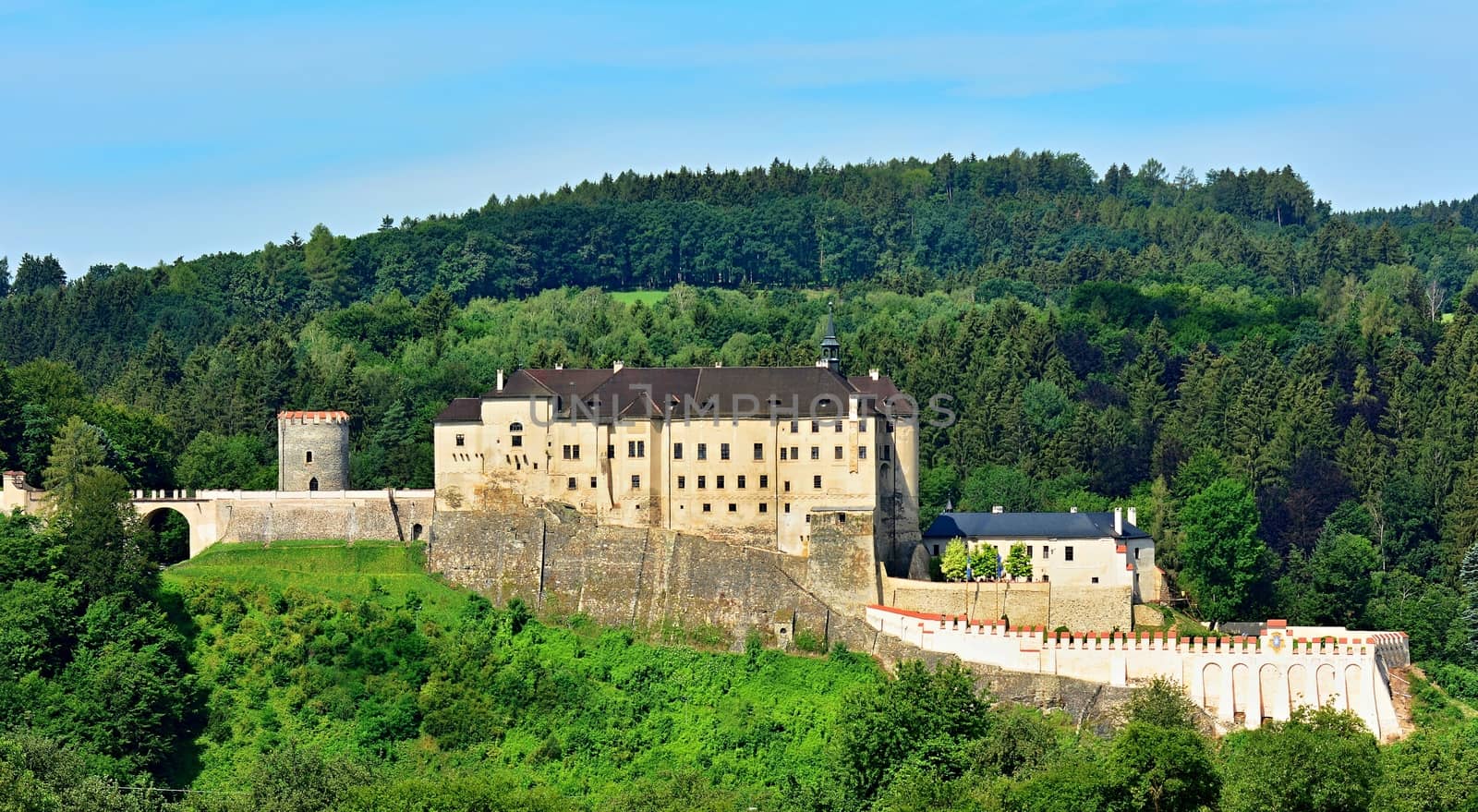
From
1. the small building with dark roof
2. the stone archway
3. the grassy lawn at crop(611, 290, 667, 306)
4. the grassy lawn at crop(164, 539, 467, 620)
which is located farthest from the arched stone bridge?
the grassy lawn at crop(611, 290, 667, 306)

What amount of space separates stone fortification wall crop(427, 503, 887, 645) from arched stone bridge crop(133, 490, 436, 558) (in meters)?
1.61

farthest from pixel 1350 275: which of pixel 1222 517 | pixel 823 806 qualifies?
pixel 823 806

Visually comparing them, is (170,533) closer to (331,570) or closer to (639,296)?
(331,570)

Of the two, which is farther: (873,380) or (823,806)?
(873,380)

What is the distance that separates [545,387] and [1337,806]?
30033 millimetres

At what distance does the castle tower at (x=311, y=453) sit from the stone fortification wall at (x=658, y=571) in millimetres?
4995

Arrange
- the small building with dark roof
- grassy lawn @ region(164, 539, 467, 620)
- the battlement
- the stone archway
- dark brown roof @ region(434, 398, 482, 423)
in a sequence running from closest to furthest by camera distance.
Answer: the small building with dark roof
grassy lawn @ region(164, 539, 467, 620)
dark brown roof @ region(434, 398, 482, 423)
the stone archway
the battlement

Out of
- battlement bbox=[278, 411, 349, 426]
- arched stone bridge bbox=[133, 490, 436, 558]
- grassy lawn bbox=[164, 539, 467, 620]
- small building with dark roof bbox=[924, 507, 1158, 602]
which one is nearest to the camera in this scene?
small building with dark roof bbox=[924, 507, 1158, 602]

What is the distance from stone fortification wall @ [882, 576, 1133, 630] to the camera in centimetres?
7225

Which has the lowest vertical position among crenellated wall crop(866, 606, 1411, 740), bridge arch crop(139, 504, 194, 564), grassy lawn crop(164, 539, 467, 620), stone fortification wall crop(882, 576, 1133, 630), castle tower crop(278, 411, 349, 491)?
crenellated wall crop(866, 606, 1411, 740)

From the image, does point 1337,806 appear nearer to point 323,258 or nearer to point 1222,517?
point 1222,517

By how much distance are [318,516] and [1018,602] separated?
22.5 meters

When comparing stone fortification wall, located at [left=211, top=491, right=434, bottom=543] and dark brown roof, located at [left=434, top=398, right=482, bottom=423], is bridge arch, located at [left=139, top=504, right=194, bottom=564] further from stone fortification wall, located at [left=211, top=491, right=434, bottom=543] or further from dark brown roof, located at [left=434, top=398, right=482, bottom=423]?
dark brown roof, located at [left=434, top=398, right=482, bottom=423]

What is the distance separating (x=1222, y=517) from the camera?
80.7 m
